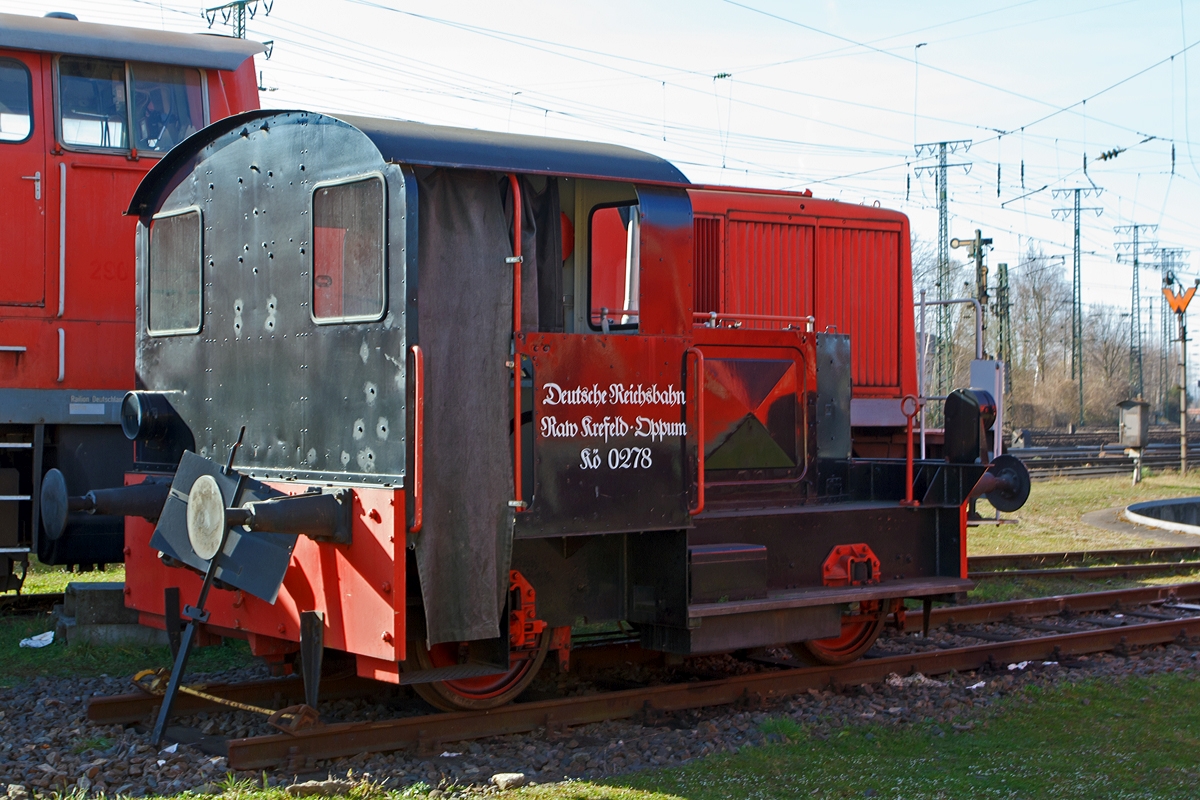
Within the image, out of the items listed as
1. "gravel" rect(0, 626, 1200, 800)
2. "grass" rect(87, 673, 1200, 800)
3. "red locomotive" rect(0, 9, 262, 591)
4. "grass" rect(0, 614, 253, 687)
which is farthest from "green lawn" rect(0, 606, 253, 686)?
"grass" rect(87, 673, 1200, 800)

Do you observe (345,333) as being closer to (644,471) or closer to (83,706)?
(644,471)

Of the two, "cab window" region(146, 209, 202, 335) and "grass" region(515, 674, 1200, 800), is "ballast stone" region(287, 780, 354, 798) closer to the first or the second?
"grass" region(515, 674, 1200, 800)

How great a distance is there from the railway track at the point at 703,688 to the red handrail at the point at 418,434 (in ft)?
3.84

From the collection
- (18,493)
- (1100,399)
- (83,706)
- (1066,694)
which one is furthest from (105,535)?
(1100,399)

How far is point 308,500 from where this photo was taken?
209 inches

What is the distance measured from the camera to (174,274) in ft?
22.1

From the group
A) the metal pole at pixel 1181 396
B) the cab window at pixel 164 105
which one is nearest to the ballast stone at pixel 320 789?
the cab window at pixel 164 105

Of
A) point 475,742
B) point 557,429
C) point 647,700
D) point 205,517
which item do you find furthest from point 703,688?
point 205,517

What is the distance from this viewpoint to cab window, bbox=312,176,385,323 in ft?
17.5

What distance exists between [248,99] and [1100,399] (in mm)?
71955

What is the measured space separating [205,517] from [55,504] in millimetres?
955

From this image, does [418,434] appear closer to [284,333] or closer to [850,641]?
[284,333]

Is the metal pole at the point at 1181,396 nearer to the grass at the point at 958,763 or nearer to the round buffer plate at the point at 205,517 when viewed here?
the grass at the point at 958,763

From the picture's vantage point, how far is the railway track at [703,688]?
5477 millimetres
